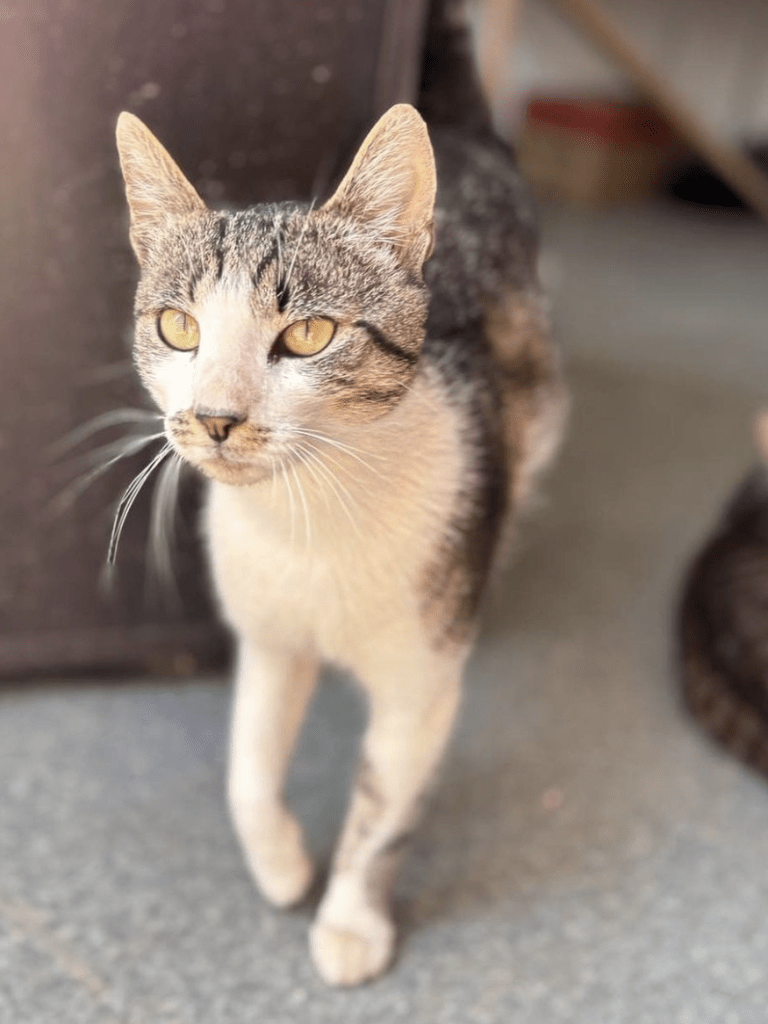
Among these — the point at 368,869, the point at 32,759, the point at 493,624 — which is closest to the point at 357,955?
the point at 368,869

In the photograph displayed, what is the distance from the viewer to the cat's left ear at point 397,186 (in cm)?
63

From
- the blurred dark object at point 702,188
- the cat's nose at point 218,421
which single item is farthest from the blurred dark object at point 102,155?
the blurred dark object at point 702,188

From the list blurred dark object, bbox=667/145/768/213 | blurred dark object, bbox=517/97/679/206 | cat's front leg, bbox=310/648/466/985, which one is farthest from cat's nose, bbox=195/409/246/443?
blurred dark object, bbox=667/145/768/213

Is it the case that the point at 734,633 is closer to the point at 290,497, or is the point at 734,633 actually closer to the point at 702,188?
the point at 290,497

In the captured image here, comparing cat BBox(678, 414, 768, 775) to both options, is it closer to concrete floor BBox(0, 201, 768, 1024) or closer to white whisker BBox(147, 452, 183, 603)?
concrete floor BBox(0, 201, 768, 1024)

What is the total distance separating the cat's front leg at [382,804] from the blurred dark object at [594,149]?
236 centimetres

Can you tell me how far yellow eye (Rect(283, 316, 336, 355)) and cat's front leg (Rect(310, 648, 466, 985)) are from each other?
0.38 m

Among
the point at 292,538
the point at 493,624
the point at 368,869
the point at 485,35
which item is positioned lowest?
the point at 493,624

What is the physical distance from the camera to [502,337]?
1.15 metres

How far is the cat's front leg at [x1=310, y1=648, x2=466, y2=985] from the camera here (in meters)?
0.97

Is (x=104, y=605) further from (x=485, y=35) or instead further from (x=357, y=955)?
(x=485, y=35)

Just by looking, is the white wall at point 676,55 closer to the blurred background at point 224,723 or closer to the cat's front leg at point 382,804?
the blurred background at point 224,723

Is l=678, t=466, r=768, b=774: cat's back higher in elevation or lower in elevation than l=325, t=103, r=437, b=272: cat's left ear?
lower

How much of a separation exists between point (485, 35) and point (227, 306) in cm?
201
